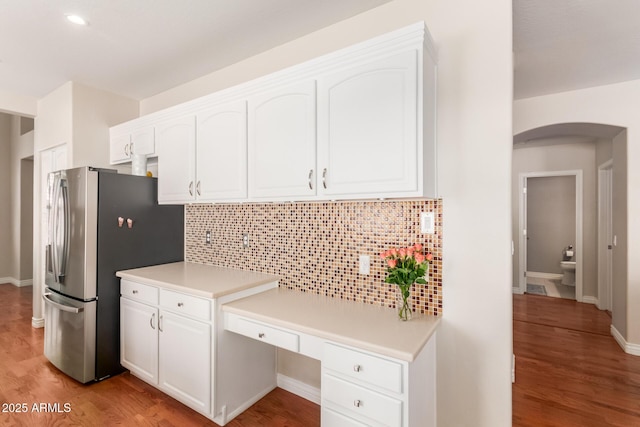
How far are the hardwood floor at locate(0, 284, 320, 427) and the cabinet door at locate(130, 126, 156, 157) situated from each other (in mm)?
1991

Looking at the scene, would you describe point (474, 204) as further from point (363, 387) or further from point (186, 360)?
point (186, 360)

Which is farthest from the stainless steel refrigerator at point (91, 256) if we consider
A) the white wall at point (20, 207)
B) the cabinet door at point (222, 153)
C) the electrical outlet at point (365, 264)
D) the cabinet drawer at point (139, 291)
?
the white wall at point (20, 207)

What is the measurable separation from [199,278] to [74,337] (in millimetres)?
1194

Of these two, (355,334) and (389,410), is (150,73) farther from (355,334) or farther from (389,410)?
(389,410)

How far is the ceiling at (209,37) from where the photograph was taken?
2.04 m

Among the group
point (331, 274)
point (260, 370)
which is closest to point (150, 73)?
point (331, 274)

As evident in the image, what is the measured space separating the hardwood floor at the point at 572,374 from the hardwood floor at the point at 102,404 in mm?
1586

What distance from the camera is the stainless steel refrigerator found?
251 centimetres

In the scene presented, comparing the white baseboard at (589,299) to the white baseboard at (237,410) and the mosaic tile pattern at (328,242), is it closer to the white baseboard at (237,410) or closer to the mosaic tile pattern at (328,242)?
the mosaic tile pattern at (328,242)

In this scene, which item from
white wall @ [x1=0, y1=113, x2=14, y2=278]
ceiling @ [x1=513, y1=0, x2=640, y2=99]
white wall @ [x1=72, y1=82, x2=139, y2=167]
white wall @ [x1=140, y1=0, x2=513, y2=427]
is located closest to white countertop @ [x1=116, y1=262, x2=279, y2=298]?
white wall @ [x1=140, y1=0, x2=513, y2=427]

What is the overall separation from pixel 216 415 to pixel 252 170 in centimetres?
162

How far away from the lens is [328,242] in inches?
88.0

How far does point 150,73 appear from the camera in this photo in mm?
3053

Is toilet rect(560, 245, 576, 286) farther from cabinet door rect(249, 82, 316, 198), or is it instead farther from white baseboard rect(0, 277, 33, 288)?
white baseboard rect(0, 277, 33, 288)
